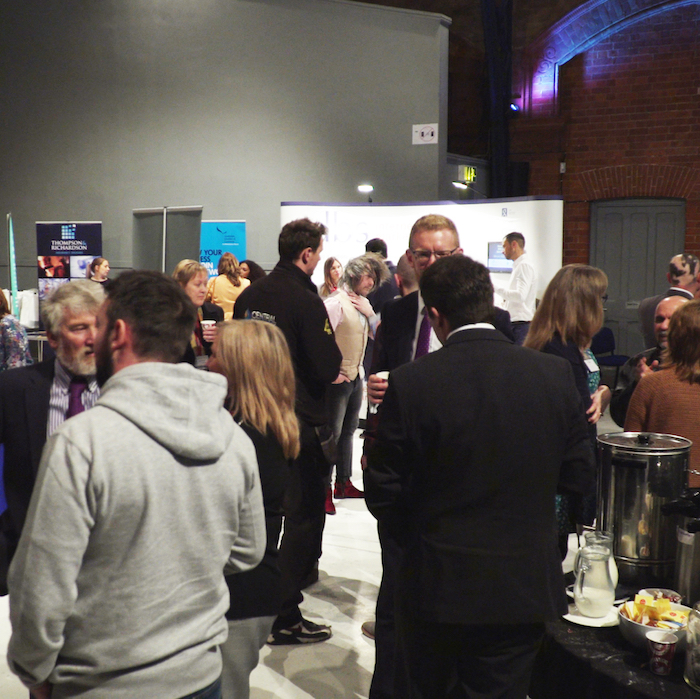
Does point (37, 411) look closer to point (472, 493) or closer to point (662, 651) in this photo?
point (472, 493)

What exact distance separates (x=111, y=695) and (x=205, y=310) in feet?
13.0

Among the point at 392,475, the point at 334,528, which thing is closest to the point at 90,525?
the point at 392,475

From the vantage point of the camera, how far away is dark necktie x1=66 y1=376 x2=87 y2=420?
2.17 meters

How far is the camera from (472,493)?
164cm

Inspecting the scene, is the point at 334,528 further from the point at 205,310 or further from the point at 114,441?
the point at 114,441

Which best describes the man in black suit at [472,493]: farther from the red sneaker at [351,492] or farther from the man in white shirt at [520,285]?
the man in white shirt at [520,285]

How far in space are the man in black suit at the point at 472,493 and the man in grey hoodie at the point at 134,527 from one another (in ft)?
1.36

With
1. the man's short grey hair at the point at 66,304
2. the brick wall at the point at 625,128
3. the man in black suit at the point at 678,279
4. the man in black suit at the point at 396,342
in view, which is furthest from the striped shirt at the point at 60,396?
the brick wall at the point at 625,128

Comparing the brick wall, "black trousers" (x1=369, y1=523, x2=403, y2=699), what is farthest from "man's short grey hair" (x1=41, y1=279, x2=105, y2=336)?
the brick wall

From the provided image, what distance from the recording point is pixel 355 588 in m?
3.79

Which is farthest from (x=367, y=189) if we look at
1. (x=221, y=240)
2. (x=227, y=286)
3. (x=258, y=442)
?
(x=258, y=442)

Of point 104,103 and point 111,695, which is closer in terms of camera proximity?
point 111,695

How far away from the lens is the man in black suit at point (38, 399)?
81.3 inches

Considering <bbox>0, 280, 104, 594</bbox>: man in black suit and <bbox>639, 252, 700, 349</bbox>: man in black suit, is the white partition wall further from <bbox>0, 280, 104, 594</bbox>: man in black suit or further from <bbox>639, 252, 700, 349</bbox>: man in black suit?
<bbox>0, 280, 104, 594</bbox>: man in black suit
